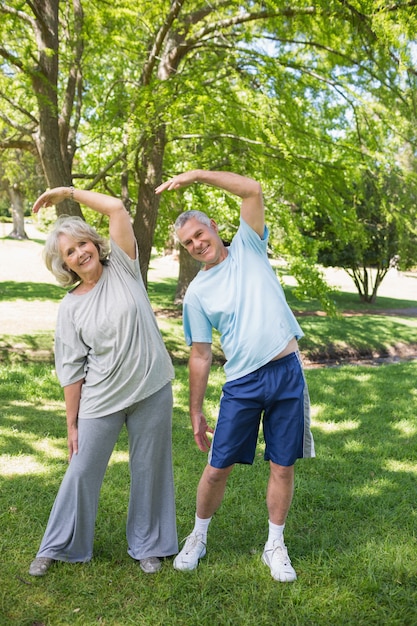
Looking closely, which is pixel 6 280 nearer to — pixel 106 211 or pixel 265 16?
pixel 265 16

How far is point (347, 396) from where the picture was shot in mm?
6934

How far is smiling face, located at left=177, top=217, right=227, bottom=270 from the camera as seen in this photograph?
2.91 m

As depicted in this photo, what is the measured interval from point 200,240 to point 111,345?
2.27 feet

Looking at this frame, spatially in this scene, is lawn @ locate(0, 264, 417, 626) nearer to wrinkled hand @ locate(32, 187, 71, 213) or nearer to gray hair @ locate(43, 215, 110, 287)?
gray hair @ locate(43, 215, 110, 287)

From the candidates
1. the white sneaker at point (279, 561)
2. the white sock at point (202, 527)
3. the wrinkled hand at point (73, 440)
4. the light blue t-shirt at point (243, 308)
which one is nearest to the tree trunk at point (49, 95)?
the light blue t-shirt at point (243, 308)

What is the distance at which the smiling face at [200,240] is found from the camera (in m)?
2.91

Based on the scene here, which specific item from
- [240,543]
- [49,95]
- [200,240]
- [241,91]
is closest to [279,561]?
[240,543]

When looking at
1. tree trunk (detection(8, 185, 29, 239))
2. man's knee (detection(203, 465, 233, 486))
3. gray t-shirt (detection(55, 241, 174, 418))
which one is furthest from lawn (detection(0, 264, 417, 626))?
tree trunk (detection(8, 185, 29, 239))

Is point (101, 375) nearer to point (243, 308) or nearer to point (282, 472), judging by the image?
point (243, 308)

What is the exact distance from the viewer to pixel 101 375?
2895mm

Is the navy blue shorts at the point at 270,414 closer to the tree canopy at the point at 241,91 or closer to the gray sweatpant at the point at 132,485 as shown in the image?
the gray sweatpant at the point at 132,485

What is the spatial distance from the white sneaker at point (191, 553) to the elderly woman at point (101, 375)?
0.41 feet

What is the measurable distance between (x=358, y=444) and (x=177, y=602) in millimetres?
2814

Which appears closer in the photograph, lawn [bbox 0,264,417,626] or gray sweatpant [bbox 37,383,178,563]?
lawn [bbox 0,264,417,626]
